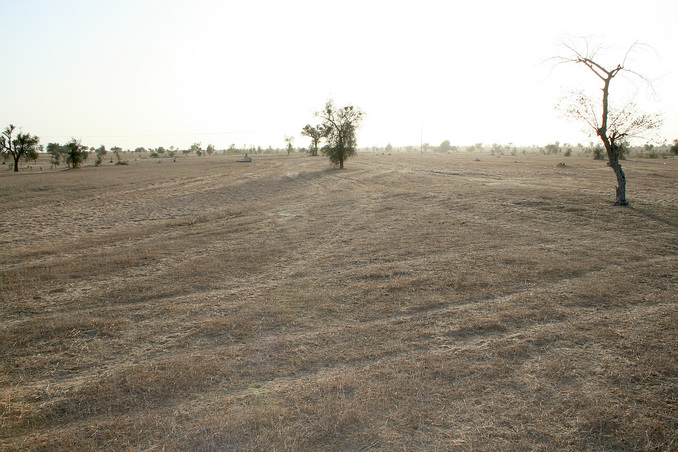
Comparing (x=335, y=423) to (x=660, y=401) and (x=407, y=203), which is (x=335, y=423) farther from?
(x=407, y=203)

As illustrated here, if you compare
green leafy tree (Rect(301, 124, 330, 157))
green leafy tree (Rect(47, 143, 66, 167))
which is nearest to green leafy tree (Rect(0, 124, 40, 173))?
green leafy tree (Rect(47, 143, 66, 167))

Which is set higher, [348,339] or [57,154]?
[57,154]

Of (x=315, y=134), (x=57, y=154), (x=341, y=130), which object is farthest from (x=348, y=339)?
(x=57, y=154)

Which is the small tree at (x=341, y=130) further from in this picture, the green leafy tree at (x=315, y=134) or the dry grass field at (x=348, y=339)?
the dry grass field at (x=348, y=339)

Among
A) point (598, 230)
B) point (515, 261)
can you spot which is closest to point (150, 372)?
point (515, 261)

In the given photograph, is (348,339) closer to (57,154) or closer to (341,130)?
(341,130)

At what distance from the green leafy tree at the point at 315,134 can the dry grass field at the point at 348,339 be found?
28697mm

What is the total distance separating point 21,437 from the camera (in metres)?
3.71

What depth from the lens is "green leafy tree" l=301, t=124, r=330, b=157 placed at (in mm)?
39156

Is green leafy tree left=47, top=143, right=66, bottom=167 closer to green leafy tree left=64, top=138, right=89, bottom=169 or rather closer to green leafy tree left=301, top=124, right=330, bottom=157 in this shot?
green leafy tree left=64, top=138, right=89, bottom=169

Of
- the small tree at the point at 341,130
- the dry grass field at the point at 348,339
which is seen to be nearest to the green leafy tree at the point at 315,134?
the small tree at the point at 341,130

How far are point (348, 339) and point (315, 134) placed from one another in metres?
53.5

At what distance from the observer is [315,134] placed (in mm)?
56438

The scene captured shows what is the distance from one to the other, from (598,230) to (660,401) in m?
8.72
